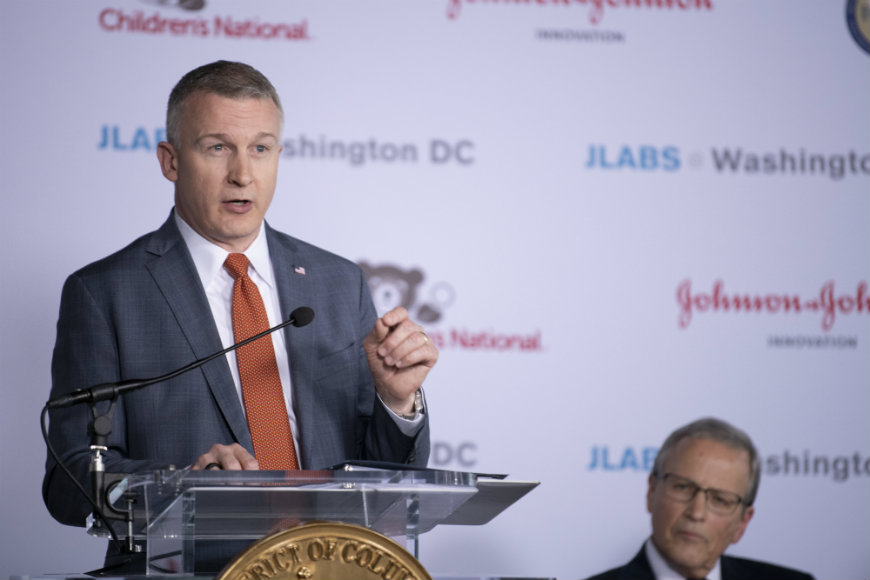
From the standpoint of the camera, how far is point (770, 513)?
4.06 m

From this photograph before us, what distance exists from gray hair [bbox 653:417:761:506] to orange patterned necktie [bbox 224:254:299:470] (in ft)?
4.95

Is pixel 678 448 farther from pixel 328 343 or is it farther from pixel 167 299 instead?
pixel 167 299

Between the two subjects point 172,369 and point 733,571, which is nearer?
point 172,369

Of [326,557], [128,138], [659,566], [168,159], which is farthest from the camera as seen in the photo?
[128,138]

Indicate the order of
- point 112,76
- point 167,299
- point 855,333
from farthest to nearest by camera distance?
point 855,333 → point 112,76 → point 167,299

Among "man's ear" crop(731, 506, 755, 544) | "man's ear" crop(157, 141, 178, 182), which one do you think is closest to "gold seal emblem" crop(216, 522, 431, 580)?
"man's ear" crop(157, 141, 178, 182)

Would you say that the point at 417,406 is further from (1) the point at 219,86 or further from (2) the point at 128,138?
(2) the point at 128,138

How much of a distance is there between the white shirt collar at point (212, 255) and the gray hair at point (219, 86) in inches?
9.3

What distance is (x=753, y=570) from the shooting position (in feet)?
11.8

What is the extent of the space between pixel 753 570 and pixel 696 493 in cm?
40

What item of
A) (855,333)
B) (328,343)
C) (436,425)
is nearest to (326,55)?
(436,425)

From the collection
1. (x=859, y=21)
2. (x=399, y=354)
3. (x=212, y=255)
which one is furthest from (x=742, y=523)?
(x=859, y=21)

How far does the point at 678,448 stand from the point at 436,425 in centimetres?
88

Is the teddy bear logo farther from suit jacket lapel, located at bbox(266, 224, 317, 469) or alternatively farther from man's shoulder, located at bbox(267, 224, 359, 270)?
suit jacket lapel, located at bbox(266, 224, 317, 469)
